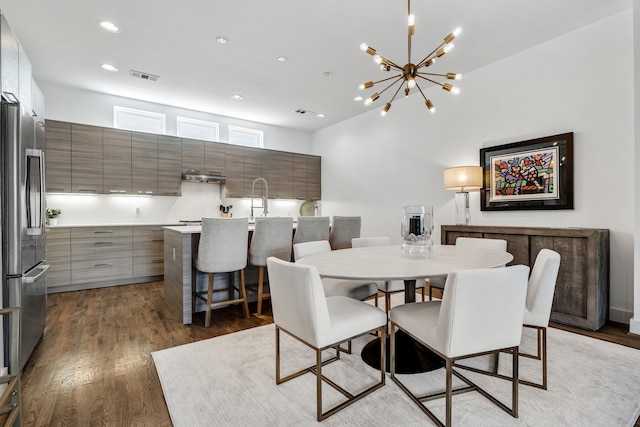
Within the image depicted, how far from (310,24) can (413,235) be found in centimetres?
230

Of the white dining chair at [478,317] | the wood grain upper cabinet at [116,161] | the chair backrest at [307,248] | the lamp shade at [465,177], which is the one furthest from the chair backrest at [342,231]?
the wood grain upper cabinet at [116,161]

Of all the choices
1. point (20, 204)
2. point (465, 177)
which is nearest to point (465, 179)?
point (465, 177)

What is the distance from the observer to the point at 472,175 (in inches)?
140

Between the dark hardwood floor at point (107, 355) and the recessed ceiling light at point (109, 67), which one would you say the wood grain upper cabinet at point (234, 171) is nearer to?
the recessed ceiling light at point (109, 67)

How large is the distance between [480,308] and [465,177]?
8.43 ft

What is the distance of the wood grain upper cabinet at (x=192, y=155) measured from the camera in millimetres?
5156

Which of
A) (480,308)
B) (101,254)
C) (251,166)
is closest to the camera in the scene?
(480,308)

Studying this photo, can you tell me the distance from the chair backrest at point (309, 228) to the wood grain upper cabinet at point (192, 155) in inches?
110

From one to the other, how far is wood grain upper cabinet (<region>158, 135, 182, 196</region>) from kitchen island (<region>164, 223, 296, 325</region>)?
177 centimetres

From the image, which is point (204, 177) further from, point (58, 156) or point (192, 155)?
point (58, 156)

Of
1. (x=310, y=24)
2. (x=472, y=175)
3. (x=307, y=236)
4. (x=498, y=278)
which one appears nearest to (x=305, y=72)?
(x=310, y=24)

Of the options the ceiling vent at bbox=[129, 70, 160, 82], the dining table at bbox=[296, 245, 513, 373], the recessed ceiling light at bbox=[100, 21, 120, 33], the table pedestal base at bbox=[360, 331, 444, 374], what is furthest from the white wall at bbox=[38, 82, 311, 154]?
the table pedestal base at bbox=[360, 331, 444, 374]

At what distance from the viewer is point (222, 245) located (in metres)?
2.84

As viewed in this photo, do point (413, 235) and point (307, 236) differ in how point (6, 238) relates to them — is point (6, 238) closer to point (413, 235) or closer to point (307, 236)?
point (307, 236)
